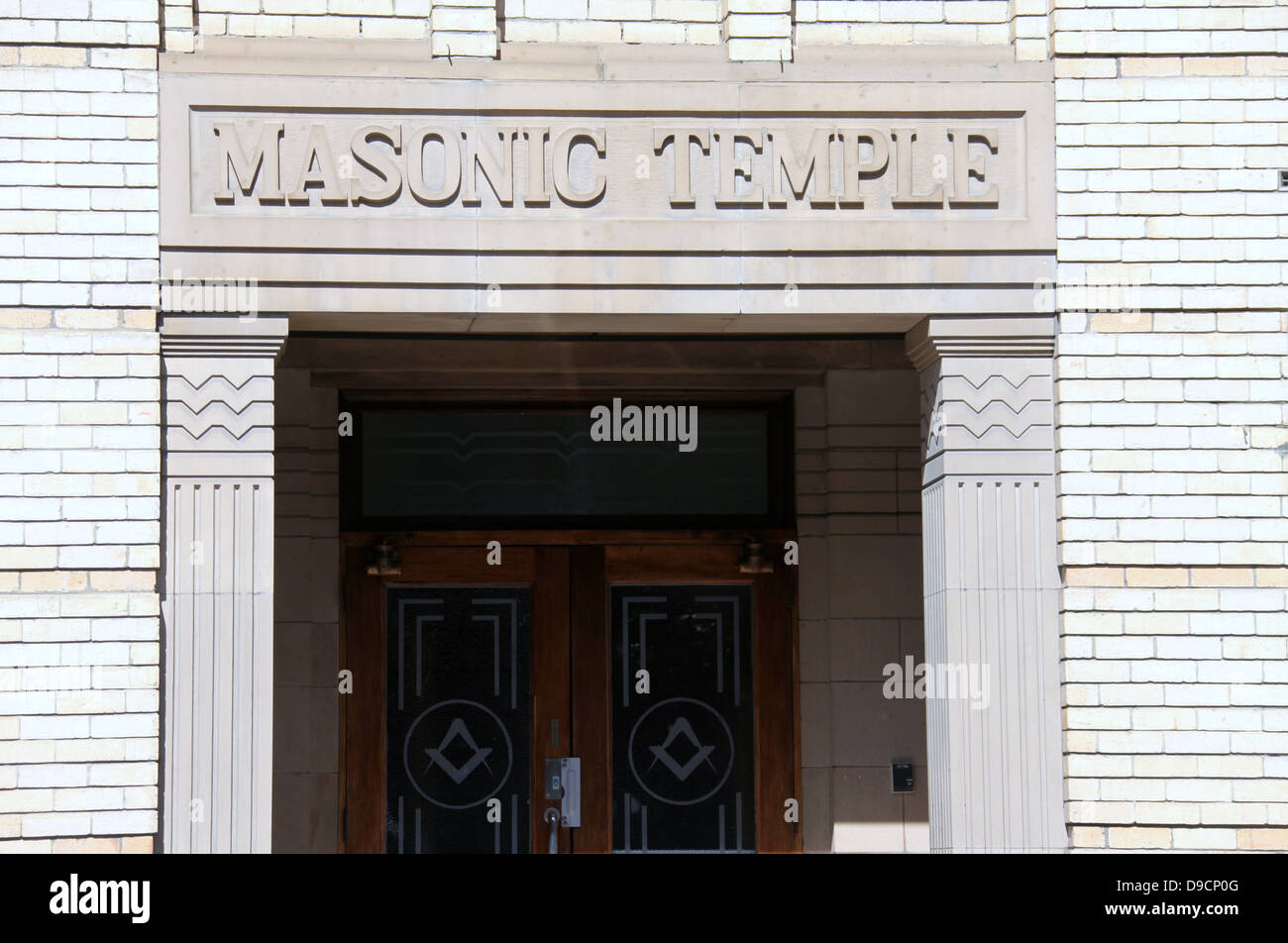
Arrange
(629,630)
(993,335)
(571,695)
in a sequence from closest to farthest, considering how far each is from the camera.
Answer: (993,335)
(571,695)
(629,630)

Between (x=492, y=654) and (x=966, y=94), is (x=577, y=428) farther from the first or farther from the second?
(x=966, y=94)

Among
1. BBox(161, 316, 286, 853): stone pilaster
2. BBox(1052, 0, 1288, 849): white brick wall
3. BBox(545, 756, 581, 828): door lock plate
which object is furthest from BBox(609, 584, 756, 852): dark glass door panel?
BBox(161, 316, 286, 853): stone pilaster

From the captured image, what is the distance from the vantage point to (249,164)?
7.11 metres

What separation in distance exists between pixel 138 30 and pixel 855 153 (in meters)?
3.35

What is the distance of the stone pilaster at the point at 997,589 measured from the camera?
23.4ft

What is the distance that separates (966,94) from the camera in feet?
24.1

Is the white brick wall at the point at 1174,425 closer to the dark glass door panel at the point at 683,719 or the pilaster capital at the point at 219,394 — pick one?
the dark glass door panel at the point at 683,719

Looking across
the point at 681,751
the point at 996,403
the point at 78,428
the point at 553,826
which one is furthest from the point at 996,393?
the point at 78,428

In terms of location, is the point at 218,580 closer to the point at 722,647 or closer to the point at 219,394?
the point at 219,394

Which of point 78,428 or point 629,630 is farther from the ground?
point 78,428

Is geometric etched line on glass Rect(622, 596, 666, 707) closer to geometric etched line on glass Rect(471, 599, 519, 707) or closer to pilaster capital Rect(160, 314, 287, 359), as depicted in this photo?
geometric etched line on glass Rect(471, 599, 519, 707)

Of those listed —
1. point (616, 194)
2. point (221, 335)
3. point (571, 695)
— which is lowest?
point (571, 695)

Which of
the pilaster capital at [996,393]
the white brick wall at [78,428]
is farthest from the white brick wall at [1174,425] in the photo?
the white brick wall at [78,428]

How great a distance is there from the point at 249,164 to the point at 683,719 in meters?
3.93
